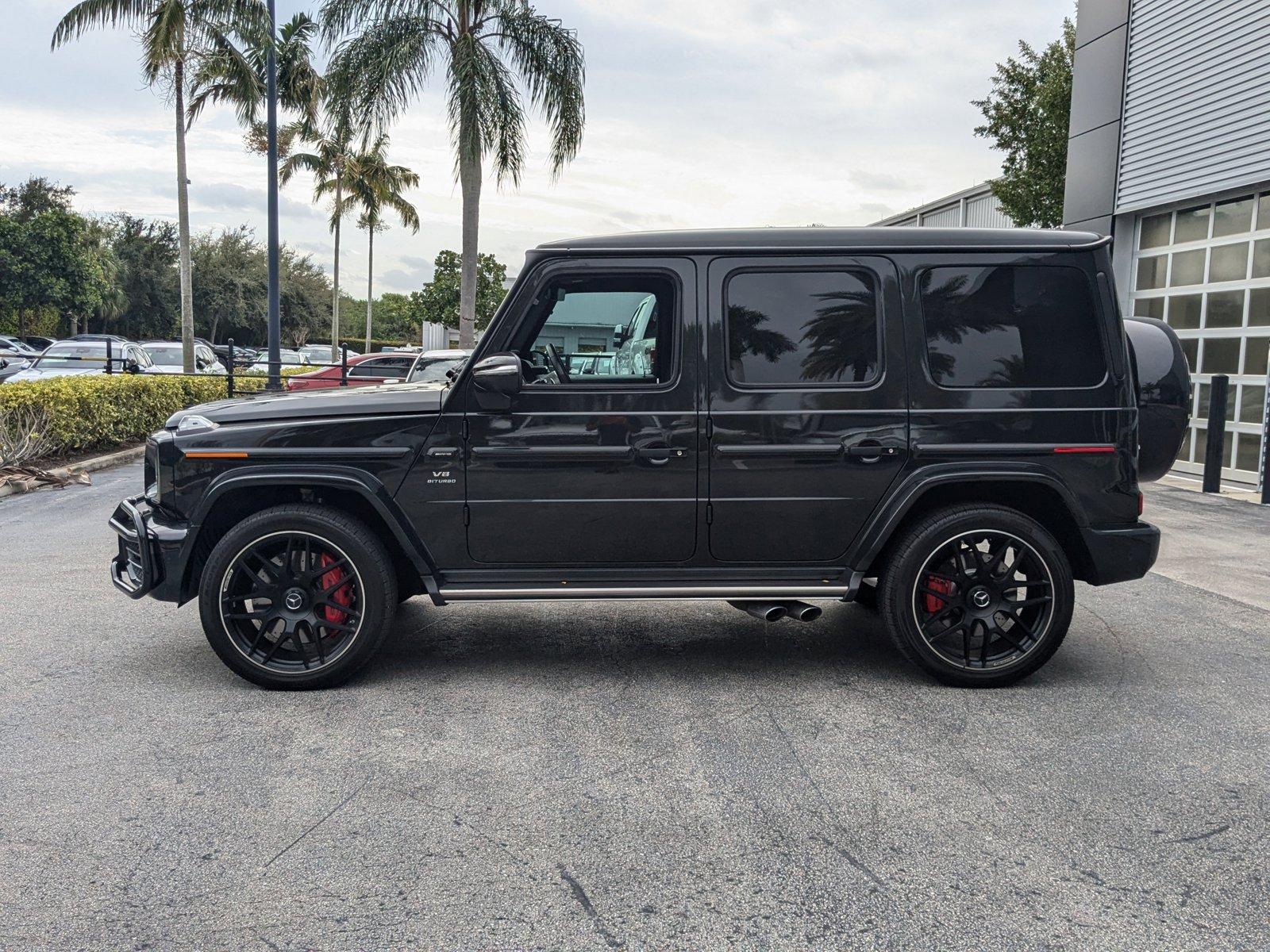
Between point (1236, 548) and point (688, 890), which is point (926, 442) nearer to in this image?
point (688, 890)

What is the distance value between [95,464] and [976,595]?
1243cm

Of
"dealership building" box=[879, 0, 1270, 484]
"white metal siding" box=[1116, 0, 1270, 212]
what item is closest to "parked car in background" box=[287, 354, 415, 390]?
"dealership building" box=[879, 0, 1270, 484]

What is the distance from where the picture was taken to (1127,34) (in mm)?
15039

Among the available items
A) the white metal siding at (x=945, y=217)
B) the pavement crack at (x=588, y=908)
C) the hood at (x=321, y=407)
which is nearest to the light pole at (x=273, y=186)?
the white metal siding at (x=945, y=217)

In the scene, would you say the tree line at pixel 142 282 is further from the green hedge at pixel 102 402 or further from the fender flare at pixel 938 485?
the fender flare at pixel 938 485

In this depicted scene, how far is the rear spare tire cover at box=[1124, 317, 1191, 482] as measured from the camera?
502cm

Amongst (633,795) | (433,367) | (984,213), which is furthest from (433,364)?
(984,213)

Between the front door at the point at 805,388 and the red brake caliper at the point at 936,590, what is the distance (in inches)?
17.0

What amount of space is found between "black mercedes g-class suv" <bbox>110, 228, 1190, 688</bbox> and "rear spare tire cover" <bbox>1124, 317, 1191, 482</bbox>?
0.22 meters

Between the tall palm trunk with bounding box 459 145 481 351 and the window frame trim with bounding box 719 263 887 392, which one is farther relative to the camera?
the tall palm trunk with bounding box 459 145 481 351

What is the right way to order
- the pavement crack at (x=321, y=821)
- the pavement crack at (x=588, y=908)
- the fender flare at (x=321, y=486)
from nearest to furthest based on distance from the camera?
1. the pavement crack at (x=588, y=908)
2. the pavement crack at (x=321, y=821)
3. the fender flare at (x=321, y=486)

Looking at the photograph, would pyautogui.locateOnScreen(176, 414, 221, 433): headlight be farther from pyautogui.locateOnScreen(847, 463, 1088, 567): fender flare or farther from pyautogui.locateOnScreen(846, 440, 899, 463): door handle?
pyautogui.locateOnScreen(847, 463, 1088, 567): fender flare

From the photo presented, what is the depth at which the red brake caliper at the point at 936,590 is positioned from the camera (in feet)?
16.0

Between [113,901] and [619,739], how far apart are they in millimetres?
1896
